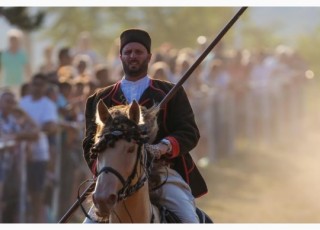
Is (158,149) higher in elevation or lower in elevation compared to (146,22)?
higher

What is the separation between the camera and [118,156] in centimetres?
934

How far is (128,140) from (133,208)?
1.64 feet

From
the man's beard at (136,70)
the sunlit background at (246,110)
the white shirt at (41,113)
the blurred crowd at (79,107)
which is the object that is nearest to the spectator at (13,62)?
the blurred crowd at (79,107)

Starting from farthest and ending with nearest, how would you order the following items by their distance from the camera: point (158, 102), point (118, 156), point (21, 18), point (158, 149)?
point (21, 18)
point (158, 102)
point (158, 149)
point (118, 156)

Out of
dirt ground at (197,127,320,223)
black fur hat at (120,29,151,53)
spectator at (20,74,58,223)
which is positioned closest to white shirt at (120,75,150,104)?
black fur hat at (120,29,151,53)

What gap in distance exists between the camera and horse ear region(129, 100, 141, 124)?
31.2 feet

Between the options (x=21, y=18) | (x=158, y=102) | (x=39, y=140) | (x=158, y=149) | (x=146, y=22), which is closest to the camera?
(x=158, y=149)

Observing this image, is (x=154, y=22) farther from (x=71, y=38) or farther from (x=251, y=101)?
(x=251, y=101)

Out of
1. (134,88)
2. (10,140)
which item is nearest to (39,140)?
(10,140)

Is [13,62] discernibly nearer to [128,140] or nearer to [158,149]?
[158,149]

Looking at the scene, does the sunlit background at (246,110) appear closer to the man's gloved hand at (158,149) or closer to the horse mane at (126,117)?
the man's gloved hand at (158,149)

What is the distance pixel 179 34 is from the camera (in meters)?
33.3

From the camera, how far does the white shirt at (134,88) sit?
1030 cm
